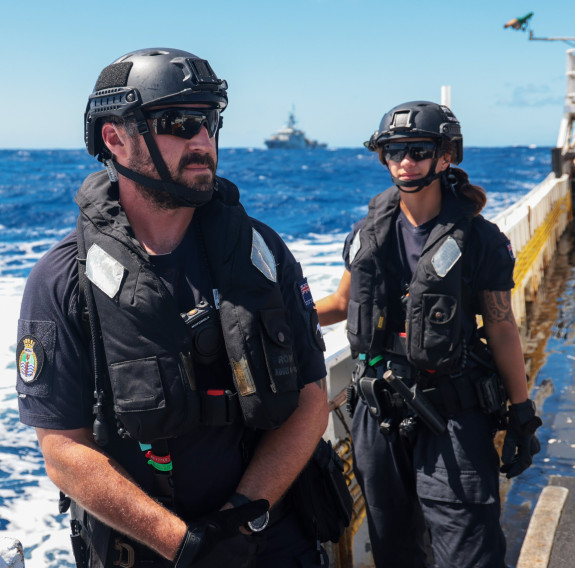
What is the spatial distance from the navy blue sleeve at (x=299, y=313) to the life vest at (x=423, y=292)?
0.96m

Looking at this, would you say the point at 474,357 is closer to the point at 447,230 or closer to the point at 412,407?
the point at 412,407

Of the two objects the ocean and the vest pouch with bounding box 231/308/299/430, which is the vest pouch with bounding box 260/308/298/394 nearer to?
the vest pouch with bounding box 231/308/299/430

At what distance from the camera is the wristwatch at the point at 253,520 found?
6.14 ft

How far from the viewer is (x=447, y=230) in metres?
2.96

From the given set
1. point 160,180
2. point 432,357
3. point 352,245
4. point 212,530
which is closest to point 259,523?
point 212,530

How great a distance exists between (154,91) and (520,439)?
2.16 metres

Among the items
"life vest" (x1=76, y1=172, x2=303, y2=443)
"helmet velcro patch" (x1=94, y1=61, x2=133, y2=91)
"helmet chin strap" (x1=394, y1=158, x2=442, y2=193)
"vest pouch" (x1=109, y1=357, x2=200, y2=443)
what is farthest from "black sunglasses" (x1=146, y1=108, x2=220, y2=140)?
"helmet chin strap" (x1=394, y1=158, x2=442, y2=193)

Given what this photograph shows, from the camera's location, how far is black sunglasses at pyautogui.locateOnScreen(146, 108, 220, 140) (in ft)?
6.23

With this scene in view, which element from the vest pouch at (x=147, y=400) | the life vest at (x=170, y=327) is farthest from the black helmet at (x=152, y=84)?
the vest pouch at (x=147, y=400)

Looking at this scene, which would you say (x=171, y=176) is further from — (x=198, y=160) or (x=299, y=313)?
(x=299, y=313)

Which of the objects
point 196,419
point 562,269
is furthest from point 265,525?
point 562,269

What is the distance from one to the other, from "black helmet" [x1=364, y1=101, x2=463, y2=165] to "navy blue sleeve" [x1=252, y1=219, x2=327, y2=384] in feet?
4.29

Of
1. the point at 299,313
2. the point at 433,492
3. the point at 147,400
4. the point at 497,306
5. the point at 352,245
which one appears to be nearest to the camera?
the point at 147,400

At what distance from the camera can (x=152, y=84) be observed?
1896 millimetres
